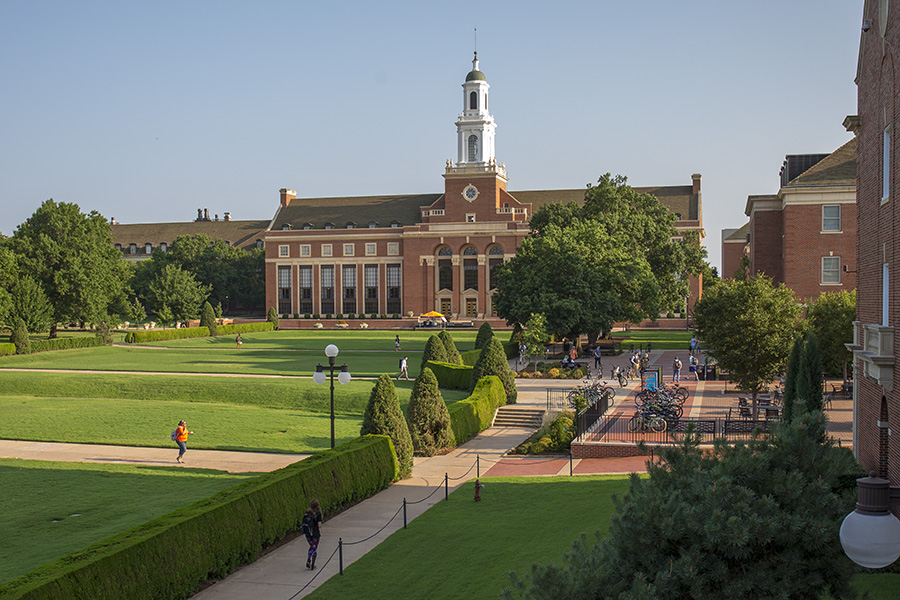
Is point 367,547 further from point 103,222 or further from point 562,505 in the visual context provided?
point 103,222

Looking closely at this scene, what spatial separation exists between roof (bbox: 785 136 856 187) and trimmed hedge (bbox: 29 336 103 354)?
5069 centimetres

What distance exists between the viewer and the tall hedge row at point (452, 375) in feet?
126

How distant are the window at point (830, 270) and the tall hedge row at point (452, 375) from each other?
19.6 m

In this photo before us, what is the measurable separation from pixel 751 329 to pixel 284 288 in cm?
8265

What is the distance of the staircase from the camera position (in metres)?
30.9

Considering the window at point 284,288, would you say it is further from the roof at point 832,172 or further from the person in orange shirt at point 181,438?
the person in orange shirt at point 181,438

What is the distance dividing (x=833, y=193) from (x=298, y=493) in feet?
115

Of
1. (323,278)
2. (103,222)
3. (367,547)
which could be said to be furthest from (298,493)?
(323,278)

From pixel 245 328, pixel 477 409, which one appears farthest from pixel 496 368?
pixel 245 328

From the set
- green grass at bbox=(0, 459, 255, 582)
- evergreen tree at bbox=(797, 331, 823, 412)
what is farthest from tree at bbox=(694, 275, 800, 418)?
green grass at bbox=(0, 459, 255, 582)

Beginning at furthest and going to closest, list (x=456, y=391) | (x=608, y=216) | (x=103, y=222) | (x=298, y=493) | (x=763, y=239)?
(x=103, y=222) < (x=608, y=216) < (x=763, y=239) < (x=456, y=391) < (x=298, y=493)

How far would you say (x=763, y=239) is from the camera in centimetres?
4638

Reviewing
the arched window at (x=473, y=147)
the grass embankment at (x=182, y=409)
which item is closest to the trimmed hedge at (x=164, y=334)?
the grass embankment at (x=182, y=409)

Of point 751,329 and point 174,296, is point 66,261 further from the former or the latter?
point 751,329
